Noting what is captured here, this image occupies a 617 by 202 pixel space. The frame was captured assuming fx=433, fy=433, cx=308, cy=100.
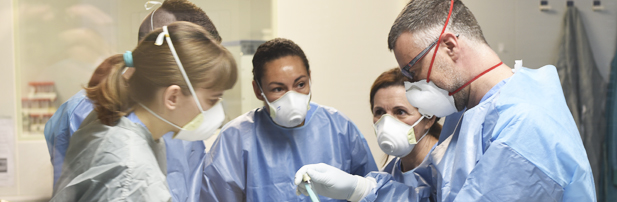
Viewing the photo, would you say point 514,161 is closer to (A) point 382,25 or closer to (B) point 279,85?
(B) point 279,85

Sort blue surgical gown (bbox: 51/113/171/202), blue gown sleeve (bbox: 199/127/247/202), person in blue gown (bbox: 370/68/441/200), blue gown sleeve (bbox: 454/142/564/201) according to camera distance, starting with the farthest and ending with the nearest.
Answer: person in blue gown (bbox: 370/68/441/200) < blue gown sleeve (bbox: 199/127/247/202) < blue gown sleeve (bbox: 454/142/564/201) < blue surgical gown (bbox: 51/113/171/202)

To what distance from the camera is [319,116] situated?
4.68 feet

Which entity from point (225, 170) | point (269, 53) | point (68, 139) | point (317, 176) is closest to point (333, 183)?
point (317, 176)

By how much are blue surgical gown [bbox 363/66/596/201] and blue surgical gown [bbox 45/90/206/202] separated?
64 centimetres

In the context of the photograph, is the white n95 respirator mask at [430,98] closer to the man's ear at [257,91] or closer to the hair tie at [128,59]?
the man's ear at [257,91]

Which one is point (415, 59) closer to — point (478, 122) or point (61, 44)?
point (478, 122)

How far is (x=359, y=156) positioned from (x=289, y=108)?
35 centimetres

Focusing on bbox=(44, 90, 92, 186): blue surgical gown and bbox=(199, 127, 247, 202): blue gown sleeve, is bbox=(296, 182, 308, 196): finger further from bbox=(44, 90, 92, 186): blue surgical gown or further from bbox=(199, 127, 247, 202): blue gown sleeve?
bbox=(44, 90, 92, 186): blue surgical gown

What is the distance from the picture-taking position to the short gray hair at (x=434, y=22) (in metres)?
1.07

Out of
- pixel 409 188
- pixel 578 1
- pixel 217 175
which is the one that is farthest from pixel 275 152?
pixel 578 1

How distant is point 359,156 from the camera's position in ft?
4.72

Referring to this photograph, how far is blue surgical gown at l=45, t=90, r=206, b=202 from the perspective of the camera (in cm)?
87

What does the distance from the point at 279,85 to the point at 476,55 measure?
0.54m

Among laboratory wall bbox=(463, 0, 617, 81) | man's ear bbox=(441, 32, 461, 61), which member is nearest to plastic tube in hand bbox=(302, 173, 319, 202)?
man's ear bbox=(441, 32, 461, 61)
